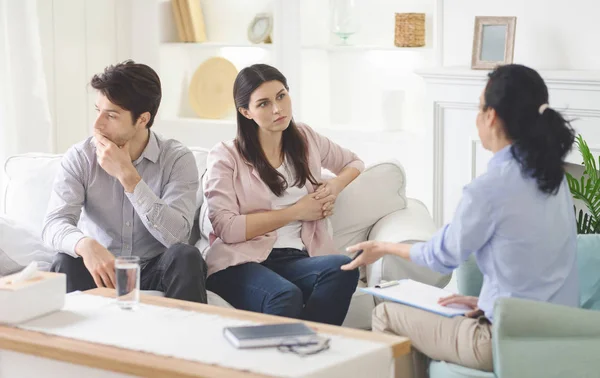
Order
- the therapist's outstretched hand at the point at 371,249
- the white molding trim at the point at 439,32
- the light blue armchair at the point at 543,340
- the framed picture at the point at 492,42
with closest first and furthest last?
the light blue armchair at the point at 543,340
the therapist's outstretched hand at the point at 371,249
the framed picture at the point at 492,42
the white molding trim at the point at 439,32

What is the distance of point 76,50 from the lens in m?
5.15

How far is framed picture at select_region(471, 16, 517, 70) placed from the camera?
4.26 m

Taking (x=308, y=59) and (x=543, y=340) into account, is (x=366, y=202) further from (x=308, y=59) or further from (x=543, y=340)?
(x=308, y=59)

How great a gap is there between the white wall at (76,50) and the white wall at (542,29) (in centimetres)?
188

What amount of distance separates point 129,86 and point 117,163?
27cm

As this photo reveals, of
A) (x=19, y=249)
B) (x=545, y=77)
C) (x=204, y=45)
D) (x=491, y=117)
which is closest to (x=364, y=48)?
(x=204, y=45)

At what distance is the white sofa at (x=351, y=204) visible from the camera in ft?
11.6

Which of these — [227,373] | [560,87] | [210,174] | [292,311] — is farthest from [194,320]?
[560,87]

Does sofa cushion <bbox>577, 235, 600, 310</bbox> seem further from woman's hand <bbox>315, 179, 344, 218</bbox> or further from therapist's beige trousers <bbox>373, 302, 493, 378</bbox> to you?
woman's hand <bbox>315, 179, 344, 218</bbox>

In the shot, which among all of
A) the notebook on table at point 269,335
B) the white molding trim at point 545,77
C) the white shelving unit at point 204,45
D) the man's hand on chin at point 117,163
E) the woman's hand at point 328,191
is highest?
the white shelving unit at point 204,45

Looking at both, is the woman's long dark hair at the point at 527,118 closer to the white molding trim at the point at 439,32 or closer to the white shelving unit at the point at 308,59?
the white molding trim at the point at 439,32

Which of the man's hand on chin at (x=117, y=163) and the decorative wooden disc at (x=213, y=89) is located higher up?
the decorative wooden disc at (x=213, y=89)

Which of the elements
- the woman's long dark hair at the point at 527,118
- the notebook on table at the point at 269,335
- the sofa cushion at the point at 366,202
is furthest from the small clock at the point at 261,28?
→ the notebook on table at the point at 269,335

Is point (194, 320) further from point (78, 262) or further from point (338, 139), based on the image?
point (338, 139)
